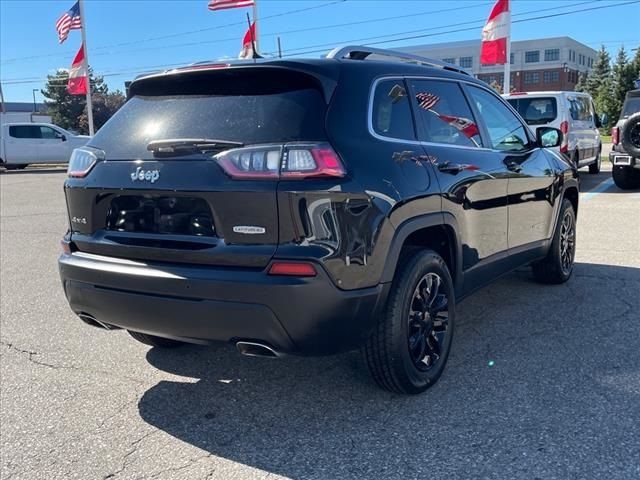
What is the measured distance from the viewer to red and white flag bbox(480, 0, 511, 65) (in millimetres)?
16031

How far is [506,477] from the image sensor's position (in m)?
2.60

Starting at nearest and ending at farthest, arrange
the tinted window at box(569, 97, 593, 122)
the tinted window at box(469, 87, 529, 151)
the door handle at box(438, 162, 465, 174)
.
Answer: the door handle at box(438, 162, 465, 174)
the tinted window at box(469, 87, 529, 151)
the tinted window at box(569, 97, 593, 122)

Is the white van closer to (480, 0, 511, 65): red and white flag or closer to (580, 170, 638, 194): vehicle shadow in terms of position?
(580, 170, 638, 194): vehicle shadow

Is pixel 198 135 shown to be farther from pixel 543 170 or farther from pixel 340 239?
pixel 543 170

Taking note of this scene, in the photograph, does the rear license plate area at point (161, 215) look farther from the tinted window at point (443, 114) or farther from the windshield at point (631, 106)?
the windshield at point (631, 106)

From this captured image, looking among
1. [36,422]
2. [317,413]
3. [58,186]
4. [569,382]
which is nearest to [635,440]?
[569,382]

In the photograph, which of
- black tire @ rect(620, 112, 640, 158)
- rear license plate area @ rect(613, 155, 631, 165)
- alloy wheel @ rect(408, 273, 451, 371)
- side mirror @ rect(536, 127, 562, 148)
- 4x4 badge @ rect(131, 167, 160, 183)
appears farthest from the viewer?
rear license plate area @ rect(613, 155, 631, 165)

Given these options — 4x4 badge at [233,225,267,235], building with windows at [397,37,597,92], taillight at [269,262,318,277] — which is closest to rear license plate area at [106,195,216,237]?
4x4 badge at [233,225,267,235]

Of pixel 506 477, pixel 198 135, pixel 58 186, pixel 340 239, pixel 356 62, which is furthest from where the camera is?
pixel 58 186

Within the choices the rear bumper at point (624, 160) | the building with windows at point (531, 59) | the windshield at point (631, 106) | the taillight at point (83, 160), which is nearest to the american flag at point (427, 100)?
the taillight at point (83, 160)

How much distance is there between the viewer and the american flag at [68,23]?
2448 cm

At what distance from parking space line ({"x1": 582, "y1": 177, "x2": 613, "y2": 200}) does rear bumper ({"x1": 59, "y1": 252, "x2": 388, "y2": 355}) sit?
10.2 m

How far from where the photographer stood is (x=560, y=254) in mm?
5461

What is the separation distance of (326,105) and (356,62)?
0.45m
